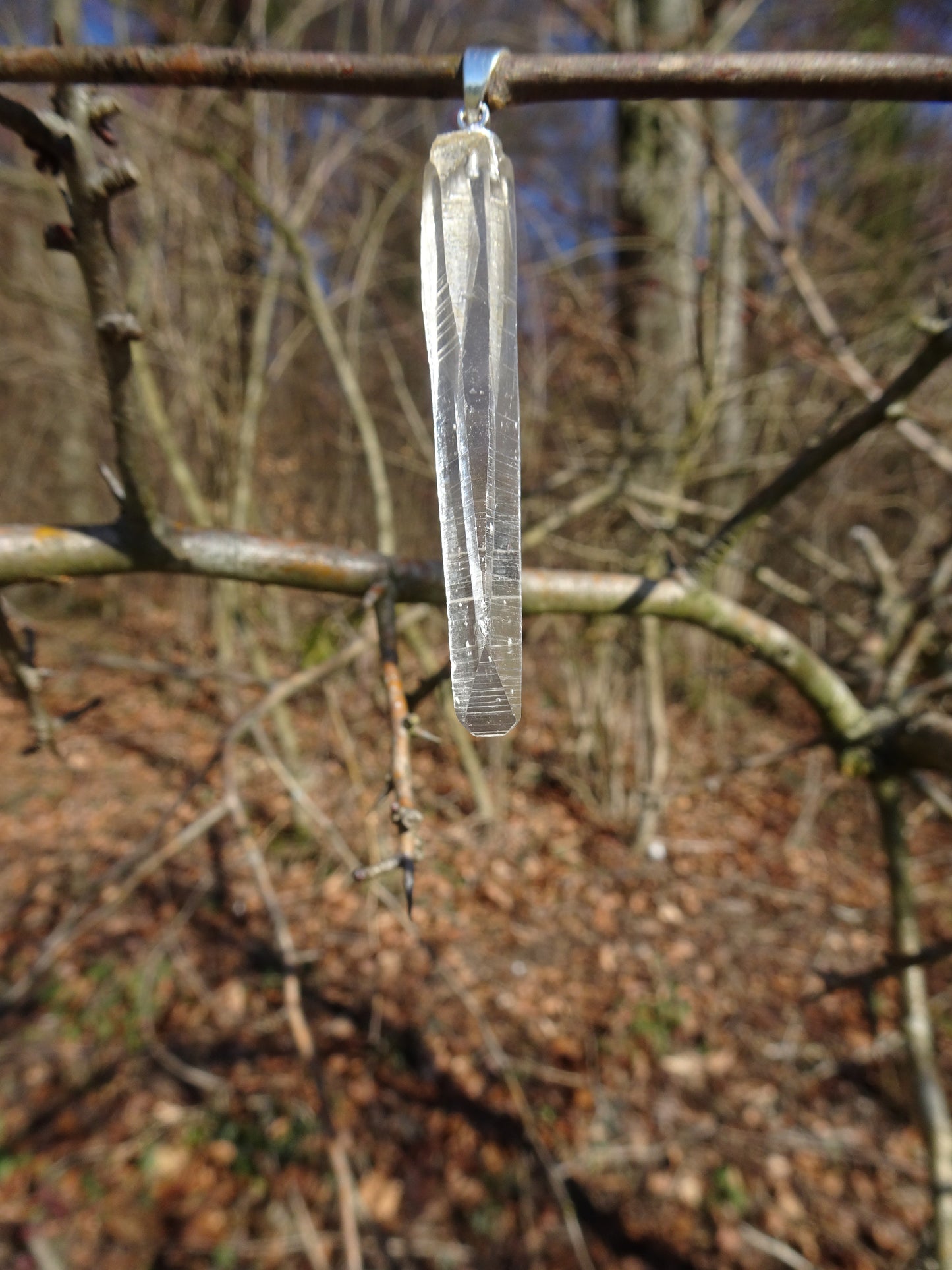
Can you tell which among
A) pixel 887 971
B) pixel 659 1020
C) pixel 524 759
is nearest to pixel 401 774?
pixel 887 971

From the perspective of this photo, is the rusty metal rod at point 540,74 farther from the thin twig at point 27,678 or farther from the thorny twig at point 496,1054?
the thorny twig at point 496,1054

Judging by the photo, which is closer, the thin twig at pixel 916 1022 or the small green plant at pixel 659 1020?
the thin twig at pixel 916 1022

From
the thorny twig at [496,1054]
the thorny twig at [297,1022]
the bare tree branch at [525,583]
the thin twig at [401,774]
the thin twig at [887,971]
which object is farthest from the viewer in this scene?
the thorny twig at [496,1054]

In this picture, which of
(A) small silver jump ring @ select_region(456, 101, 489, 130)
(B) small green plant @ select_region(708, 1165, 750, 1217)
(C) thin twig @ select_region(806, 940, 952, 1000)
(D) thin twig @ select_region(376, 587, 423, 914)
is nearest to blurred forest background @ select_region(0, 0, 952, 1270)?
(B) small green plant @ select_region(708, 1165, 750, 1217)

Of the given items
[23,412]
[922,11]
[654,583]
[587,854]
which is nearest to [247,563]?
[654,583]

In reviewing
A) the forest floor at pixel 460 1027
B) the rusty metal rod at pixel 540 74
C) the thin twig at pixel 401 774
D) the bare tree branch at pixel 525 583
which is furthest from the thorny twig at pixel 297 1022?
the rusty metal rod at pixel 540 74

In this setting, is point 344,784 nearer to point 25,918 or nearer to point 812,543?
point 25,918

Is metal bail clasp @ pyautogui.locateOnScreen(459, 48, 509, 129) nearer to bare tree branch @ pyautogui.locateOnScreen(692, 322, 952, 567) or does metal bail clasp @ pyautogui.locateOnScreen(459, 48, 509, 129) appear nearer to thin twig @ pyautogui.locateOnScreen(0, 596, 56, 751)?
bare tree branch @ pyautogui.locateOnScreen(692, 322, 952, 567)
